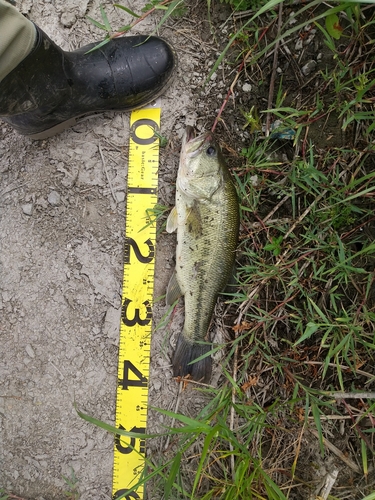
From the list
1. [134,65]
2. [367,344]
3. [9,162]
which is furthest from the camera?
[9,162]

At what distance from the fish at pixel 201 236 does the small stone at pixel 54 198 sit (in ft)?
2.69

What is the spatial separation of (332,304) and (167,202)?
1.28 m

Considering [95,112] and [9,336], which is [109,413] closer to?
[9,336]

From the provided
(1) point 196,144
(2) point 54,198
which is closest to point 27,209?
(2) point 54,198

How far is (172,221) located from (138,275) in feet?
1.52

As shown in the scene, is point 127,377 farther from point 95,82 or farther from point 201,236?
point 95,82

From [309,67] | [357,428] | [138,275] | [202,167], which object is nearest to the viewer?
[202,167]

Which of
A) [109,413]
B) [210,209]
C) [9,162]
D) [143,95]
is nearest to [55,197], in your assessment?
[9,162]

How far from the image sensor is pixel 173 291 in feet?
9.00

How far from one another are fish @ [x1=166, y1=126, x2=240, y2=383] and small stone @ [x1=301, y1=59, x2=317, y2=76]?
2.74 feet

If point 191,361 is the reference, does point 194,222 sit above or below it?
above

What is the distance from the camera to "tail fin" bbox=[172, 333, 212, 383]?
270 cm

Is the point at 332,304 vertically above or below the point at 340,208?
below

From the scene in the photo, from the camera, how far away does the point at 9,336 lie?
2.86 m
